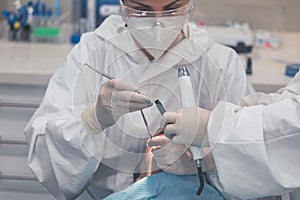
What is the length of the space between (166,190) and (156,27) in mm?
395

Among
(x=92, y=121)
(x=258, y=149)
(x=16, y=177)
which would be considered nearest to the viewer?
(x=258, y=149)

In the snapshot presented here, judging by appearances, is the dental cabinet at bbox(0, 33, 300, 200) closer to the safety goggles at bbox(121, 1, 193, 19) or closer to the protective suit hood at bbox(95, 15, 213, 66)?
the protective suit hood at bbox(95, 15, 213, 66)

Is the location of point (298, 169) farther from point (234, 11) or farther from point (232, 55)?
point (234, 11)

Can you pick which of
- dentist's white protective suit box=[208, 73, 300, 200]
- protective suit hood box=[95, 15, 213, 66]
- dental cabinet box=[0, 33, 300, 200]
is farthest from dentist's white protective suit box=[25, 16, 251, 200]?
dental cabinet box=[0, 33, 300, 200]

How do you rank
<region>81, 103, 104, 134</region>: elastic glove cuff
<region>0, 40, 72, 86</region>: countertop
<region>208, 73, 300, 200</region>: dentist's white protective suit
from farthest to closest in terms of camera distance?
<region>0, 40, 72, 86</region>: countertop < <region>81, 103, 104, 134</region>: elastic glove cuff < <region>208, 73, 300, 200</region>: dentist's white protective suit

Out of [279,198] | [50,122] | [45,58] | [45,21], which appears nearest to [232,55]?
[279,198]

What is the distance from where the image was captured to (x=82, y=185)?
4.54 ft

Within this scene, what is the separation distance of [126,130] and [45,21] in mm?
1191

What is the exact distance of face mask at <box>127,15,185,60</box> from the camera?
4.14 ft

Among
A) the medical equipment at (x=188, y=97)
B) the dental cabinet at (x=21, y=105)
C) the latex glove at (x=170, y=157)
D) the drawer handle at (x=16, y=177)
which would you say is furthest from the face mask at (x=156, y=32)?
the drawer handle at (x=16, y=177)

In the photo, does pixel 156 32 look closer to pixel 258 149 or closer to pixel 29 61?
pixel 258 149

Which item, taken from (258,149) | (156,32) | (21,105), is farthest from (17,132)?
(258,149)

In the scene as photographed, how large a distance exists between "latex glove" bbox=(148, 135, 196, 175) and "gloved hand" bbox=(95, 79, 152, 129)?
0.30 ft

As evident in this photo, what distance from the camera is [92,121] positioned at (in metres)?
1.23
